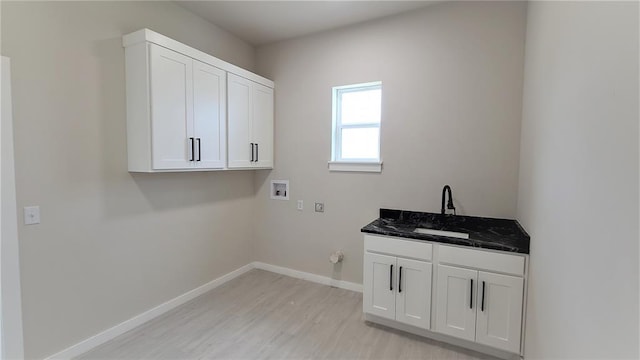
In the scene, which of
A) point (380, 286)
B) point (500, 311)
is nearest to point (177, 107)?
point (380, 286)

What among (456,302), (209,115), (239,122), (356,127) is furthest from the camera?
(356,127)

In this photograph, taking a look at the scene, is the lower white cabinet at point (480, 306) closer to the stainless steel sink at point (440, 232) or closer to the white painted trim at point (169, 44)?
the stainless steel sink at point (440, 232)

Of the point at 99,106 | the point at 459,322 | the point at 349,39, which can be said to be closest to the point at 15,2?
the point at 99,106

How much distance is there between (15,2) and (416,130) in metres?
3.12

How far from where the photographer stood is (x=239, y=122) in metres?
3.16

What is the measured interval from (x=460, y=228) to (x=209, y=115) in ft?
8.49

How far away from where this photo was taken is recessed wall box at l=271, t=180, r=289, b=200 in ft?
12.0

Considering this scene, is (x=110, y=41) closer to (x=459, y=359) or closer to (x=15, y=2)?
(x=15, y=2)

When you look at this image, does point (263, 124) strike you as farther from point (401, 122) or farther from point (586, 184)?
point (586, 184)

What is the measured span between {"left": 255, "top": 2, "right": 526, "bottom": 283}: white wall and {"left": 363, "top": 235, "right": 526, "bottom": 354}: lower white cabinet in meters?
0.67

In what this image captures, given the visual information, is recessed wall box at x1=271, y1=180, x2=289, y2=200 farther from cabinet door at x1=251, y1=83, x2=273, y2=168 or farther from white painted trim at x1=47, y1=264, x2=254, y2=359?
white painted trim at x1=47, y1=264, x2=254, y2=359

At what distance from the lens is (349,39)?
3156 mm

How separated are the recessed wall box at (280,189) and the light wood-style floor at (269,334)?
1161 mm

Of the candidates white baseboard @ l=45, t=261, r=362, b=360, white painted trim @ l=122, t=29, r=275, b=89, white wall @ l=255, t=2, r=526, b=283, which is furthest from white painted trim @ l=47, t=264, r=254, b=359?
white painted trim @ l=122, t=29, r=275, b=89
